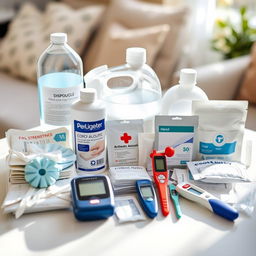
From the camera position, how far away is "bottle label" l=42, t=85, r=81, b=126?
1.02 meters

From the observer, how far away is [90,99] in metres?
0.90

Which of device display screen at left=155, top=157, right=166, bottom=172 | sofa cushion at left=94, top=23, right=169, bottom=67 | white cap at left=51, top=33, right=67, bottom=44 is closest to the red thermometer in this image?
device display screen at left=155, top=157, right=166, bottom=172

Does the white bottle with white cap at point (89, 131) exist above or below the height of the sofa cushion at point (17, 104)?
above

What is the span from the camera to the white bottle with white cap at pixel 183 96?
3.30ft

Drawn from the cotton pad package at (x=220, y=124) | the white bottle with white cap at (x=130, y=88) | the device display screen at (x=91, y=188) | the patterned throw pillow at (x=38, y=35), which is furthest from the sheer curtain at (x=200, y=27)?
the device display screen at (x=91, y=188)

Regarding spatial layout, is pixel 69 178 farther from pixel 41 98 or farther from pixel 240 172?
pixel 240 172

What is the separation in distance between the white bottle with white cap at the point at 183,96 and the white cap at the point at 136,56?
104 mm

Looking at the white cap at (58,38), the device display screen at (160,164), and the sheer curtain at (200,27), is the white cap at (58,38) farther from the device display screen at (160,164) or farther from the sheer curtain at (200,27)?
the sheer curtain at (200,27)

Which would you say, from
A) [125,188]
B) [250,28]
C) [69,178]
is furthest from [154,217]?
[250,28]

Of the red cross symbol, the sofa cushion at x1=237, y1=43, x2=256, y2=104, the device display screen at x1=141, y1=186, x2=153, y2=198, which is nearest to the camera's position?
the device display screen at x1=141, y1=186, x2=153, y2=198

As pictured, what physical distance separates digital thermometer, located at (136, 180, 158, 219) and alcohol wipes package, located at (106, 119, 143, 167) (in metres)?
0.10

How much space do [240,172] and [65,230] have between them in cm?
41

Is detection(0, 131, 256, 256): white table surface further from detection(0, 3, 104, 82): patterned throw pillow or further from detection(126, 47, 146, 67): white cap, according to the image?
detection(0, 3, 104, 82): patterned throw pillow

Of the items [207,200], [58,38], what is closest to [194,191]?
[207,200]
